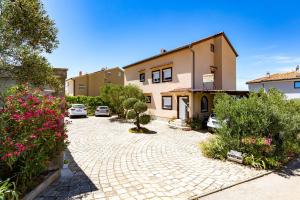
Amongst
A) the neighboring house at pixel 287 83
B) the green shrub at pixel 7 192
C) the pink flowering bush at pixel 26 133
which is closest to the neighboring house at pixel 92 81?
the neighboring house at pixel 287 83

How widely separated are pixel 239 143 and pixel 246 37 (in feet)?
34.5

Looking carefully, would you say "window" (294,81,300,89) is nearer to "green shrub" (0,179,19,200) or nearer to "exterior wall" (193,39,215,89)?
"exterior wall" (193,39,215,89)

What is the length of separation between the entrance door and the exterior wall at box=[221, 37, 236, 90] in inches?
210

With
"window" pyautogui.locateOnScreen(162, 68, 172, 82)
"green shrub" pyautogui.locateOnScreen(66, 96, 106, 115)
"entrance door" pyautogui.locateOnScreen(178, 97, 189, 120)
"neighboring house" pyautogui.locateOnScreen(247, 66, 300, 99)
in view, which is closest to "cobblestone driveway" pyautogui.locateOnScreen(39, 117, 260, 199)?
"entrance door" pyautogui.locateOnScreen(178, 97, 189, 120)

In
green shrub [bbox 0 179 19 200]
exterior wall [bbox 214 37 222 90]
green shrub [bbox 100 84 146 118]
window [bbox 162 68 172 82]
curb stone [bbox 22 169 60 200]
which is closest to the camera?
green shrub [bbox 0 179 19 200]

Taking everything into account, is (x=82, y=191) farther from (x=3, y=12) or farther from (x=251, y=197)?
(x=3, y=12)

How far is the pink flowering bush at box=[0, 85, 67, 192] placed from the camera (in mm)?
4031

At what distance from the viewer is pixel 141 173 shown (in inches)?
243

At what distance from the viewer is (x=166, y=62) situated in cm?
1953

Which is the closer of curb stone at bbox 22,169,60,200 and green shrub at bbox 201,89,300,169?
curb stone at bbox 22,169,60,200

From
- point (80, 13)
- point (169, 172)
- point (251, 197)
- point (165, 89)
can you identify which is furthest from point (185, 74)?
point (251, 197)

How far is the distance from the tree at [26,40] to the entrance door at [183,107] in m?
11.9

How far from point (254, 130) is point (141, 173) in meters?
4.94

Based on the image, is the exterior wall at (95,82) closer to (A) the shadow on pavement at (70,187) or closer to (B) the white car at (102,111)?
(B) the white car at (102,111)
